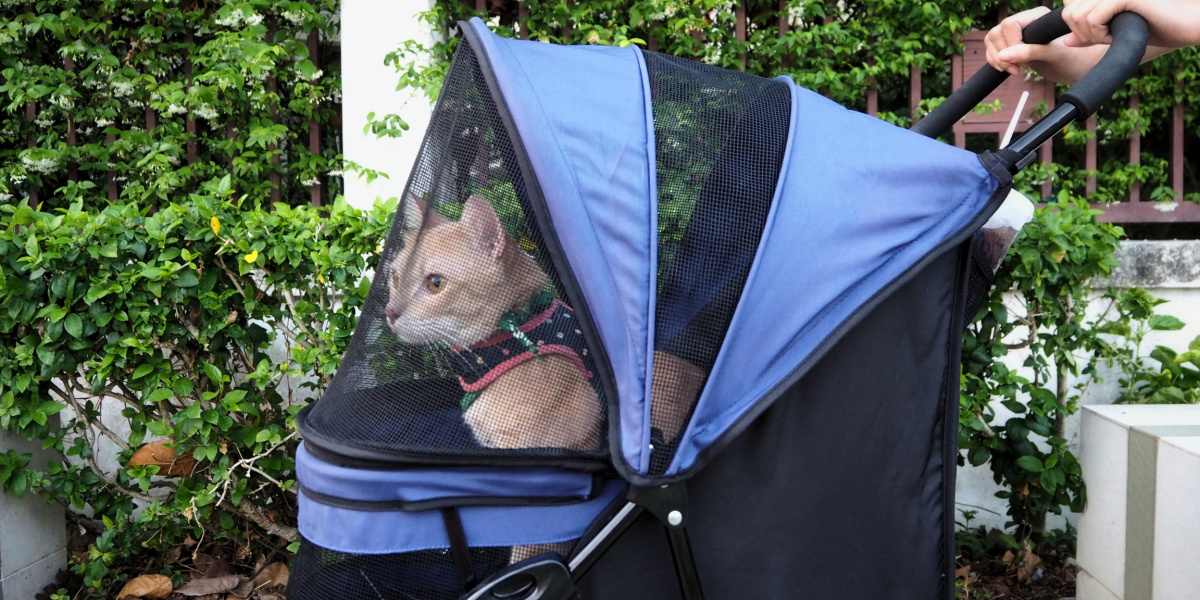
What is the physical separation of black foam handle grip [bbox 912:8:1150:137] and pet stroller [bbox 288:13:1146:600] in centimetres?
18

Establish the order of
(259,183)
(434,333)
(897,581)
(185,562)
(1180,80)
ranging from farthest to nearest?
(259,183), (1180,80), (185,562), (897,581), (434,333)

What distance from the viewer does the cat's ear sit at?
4.50 ft

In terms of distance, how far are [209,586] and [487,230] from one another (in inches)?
88.1

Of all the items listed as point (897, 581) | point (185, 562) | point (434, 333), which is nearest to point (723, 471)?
point (897, 581)

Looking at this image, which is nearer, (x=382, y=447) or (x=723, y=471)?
(x=382, y=447)

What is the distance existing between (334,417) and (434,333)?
0.19 metres

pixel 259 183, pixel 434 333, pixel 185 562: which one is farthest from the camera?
pixel 259 183

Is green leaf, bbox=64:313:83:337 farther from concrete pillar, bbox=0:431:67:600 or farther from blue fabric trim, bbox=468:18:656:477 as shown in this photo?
blue fabric trim, bbox=468:18:656:477

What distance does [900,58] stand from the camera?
3.92 meters

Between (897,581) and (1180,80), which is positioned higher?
(1180,80)

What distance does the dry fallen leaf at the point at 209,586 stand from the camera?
9.77 ft

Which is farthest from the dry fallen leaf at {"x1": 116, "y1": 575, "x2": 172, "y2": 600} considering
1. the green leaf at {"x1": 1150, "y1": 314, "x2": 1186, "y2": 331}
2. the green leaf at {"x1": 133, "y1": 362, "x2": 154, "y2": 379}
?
the green leaf at {"x1": 1150, "y1": 314, "x2": 1186, "y2": 331}

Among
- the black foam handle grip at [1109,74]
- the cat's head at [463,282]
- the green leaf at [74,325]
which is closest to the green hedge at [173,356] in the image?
the green leaf at [74,325]

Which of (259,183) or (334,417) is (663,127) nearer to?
(334,417)
